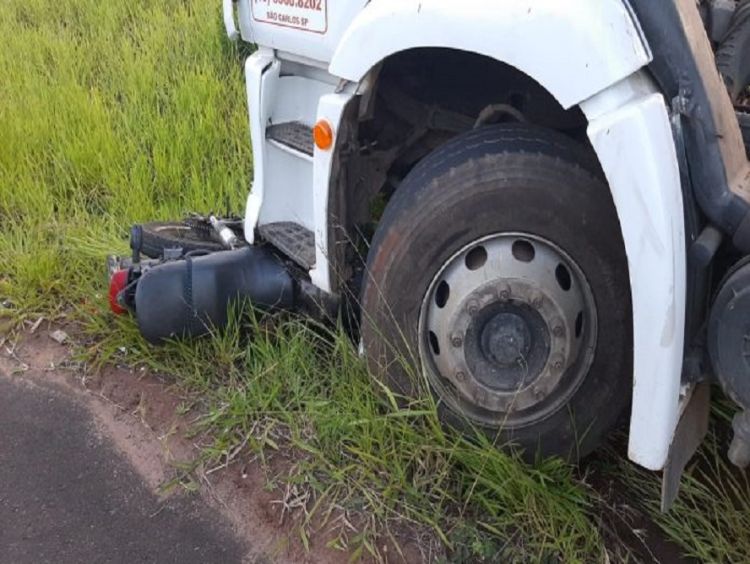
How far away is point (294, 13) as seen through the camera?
→ 2.85m

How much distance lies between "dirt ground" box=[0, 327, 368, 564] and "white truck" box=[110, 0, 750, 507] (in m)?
0.25

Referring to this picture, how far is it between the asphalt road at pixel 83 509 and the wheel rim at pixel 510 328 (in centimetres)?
83

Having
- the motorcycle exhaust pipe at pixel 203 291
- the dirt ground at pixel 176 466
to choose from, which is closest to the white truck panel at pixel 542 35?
the motorcycle exhaust pipe at pixel 203 291

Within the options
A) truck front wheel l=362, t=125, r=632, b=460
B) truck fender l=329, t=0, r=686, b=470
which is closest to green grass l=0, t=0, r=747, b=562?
truck front wheel l=362, t=125, r=632, b=460

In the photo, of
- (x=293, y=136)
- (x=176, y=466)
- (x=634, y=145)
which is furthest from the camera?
(x=293, y=136)

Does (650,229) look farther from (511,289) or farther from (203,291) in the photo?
(203,291)

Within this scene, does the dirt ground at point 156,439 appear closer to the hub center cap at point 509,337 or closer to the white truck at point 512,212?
the white truck at point 512,212

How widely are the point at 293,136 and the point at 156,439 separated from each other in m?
1.15

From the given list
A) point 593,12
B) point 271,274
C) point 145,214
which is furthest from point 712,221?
point 145,214

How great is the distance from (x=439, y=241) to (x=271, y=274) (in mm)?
938

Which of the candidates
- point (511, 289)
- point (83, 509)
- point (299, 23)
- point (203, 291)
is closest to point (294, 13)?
point (299, 23)

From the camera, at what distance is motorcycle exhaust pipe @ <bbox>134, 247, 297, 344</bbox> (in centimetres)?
298

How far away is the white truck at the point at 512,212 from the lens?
6.09 feet

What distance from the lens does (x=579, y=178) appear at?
2.18 m
